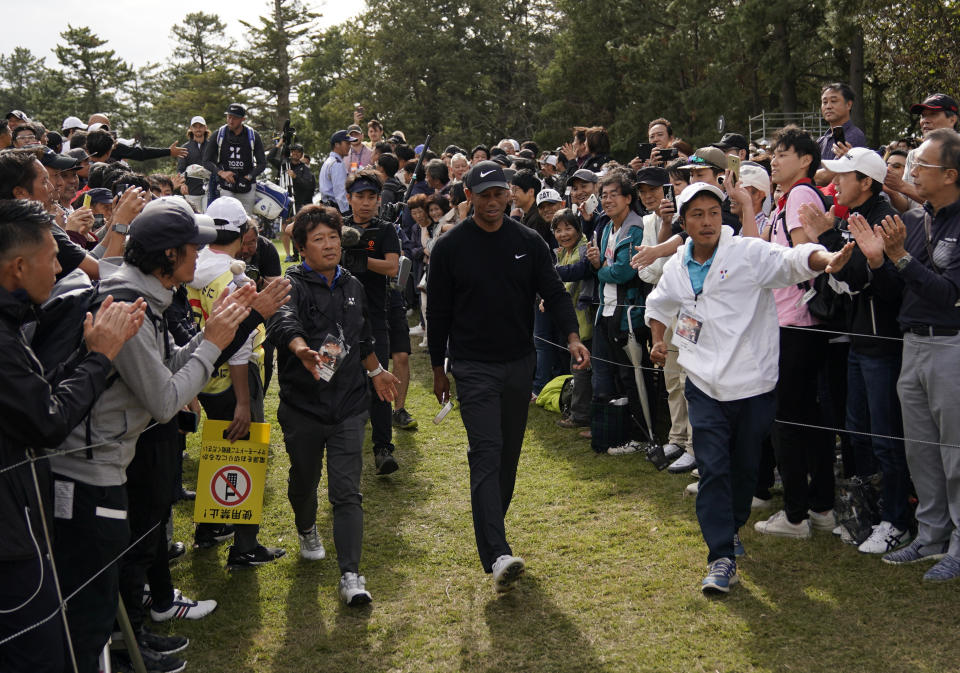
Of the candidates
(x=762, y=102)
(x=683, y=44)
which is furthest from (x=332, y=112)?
(x=762, y=102)

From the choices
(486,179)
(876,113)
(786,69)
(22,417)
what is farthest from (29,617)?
(876,113)

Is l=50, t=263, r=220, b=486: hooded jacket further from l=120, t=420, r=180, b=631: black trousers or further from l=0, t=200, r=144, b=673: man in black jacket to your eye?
l=120, t=420, r=180, b=631: black trousers

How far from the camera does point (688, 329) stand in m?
5.08

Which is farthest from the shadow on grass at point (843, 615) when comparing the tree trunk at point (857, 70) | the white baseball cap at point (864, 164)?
the tree trunk at point (857, 70)

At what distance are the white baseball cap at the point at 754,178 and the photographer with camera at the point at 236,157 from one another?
8460mm

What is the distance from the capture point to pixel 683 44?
3616 cm

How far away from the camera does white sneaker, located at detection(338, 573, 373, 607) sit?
4.97m

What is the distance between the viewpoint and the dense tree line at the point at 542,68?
26.7 meters

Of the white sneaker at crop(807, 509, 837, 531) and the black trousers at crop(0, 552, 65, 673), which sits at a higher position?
the black trousers at crop(0, 552, 65, 673)

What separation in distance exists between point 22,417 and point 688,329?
3.46m

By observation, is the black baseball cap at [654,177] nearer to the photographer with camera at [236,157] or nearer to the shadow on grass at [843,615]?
the shadow on grass at [843,615]

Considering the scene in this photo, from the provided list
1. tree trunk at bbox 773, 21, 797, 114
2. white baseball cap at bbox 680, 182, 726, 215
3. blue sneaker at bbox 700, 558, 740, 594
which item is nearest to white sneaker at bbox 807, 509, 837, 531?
blue sneaker at bbox 700, 558, 740, 594

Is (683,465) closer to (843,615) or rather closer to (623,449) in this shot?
(623,449)

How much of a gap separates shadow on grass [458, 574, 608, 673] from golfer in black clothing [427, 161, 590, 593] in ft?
0.88
